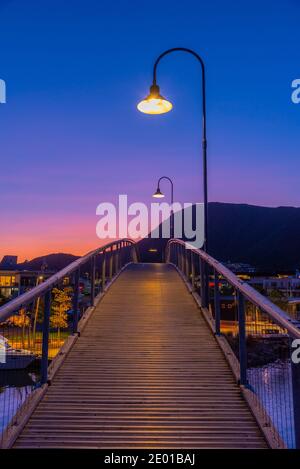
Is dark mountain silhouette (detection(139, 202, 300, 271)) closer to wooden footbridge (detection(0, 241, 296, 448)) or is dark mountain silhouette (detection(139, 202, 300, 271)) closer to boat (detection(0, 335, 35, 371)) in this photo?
boat (detection(0, 335, 35, 371))

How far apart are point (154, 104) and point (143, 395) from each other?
4776mm

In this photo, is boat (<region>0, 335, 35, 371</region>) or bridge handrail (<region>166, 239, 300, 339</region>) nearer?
bridge handrail (<region>166, 239, 300, 339</region>)

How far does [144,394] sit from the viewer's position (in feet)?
14.4

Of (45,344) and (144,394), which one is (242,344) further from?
(45,344)

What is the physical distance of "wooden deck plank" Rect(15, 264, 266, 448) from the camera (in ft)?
11.6

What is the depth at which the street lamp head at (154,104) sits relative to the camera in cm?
684

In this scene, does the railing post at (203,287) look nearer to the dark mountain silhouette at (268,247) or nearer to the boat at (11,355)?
the boat at (11,355)

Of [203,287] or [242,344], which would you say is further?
[203,287]

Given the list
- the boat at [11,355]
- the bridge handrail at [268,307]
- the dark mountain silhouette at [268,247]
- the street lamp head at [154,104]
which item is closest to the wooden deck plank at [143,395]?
the boat at [11,355]

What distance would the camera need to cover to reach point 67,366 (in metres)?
5.12

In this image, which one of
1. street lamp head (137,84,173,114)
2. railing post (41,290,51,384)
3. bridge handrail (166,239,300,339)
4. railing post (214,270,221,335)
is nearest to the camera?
bridge handrail (166,239,300,339)

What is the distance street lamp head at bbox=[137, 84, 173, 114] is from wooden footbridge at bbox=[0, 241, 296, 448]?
302 cm

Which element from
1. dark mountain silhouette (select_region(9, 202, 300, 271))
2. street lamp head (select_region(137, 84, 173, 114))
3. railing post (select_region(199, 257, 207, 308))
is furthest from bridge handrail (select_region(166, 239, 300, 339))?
dark mountain silhouette (select_region(9, 202, 300, 271))

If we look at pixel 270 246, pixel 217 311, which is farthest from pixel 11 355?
pixel 270 246
